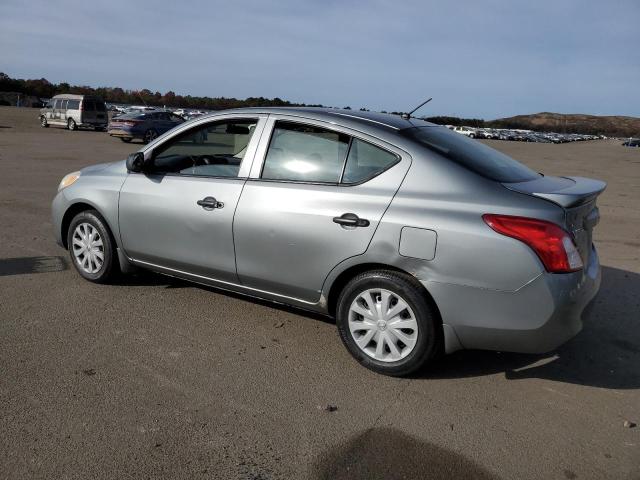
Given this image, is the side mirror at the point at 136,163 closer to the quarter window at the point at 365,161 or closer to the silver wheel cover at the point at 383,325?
the quarter window at the point at 365,161

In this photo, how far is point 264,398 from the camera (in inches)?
138

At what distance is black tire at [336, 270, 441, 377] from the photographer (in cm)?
364

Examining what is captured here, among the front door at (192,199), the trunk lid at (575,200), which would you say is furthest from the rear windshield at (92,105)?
the trunk lid at (575,200)

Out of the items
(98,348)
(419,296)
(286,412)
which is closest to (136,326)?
(98,348)

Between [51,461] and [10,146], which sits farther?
[10,146]

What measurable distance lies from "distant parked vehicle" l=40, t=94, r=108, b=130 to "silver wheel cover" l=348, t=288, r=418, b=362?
33.2 meters

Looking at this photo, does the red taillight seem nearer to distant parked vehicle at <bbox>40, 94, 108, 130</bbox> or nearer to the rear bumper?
the rear bumper

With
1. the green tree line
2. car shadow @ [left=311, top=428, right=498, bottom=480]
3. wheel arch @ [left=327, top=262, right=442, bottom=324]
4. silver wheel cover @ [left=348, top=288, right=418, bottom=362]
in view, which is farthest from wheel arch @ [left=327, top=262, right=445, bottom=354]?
the green tree line

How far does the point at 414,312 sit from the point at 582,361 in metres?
1.44

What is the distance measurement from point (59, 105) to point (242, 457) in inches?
1401

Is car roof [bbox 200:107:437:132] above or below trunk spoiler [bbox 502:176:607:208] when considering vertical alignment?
above

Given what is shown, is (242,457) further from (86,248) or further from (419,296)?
(86,248)

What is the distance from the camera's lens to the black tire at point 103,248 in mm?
5184

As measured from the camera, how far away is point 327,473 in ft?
9.30
